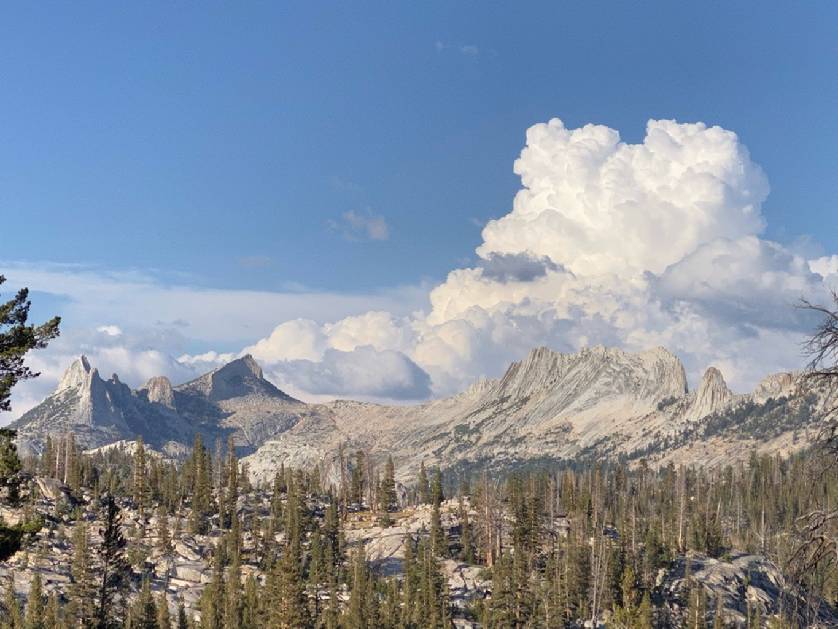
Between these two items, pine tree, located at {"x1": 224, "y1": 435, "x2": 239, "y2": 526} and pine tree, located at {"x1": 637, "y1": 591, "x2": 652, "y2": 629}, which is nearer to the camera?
pine tree, located at {"x1": 637, "y1": 591, "x2": 652, "y2": 629}

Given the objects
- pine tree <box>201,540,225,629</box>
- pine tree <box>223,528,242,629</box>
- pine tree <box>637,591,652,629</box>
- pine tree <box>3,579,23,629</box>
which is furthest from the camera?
pine tree <box>223,528,242,629</box>

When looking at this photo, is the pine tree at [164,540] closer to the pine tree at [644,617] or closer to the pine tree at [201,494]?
the pine tree at [201,494]

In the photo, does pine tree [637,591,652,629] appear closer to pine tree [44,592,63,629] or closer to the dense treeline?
the dense treeline

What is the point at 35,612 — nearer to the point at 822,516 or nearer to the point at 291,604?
the point at 291,604

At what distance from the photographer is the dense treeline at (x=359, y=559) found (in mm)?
95688

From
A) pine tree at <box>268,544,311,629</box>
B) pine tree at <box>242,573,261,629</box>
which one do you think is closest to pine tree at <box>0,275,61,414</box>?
pine tree at <box>268,544,311,629</box>

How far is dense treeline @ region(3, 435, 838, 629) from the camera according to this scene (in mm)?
95688

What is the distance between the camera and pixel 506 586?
10506cm

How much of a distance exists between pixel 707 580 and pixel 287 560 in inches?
3366

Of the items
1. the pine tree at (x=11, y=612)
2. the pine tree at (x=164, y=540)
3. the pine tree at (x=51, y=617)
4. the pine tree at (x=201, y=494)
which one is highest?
the pine tree at (x=201, y=494)

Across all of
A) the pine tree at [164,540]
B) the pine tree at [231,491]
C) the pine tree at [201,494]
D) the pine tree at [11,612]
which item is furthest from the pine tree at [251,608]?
the pine tree at [231,491]

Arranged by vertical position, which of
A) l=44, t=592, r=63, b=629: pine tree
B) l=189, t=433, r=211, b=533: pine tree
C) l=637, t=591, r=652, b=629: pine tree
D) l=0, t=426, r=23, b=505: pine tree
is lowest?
l=637, t=591, r=652, b=629: pine tree

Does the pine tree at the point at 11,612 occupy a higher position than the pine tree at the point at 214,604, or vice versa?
the pine tree at the point at 11,612

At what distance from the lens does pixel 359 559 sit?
422 feet
